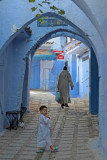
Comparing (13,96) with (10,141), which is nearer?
(10,141)

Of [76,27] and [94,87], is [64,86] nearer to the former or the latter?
[94,87]

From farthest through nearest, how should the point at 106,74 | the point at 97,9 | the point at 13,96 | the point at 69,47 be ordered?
the point at 69,47 → the point at 13,96 → the point at 106,74 → the point at 97,9

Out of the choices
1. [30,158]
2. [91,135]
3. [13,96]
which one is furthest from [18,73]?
[30,158]

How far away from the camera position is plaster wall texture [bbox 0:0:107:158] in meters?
4.04

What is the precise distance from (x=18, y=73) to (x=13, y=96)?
2.49 feet

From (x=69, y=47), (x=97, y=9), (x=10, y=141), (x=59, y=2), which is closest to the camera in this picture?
(x=97, y=9)

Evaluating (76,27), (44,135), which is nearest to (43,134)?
(44,135)

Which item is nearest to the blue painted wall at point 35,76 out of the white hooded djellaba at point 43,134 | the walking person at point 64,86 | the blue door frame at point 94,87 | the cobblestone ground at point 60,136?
the cobblestone ground at point 60,136

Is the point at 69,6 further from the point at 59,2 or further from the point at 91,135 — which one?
the point at 91,135

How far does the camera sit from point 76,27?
7.26 m

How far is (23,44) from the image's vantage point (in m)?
9.56

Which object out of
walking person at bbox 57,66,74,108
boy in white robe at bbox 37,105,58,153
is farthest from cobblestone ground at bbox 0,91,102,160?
walking person at bbox 57,66,74,108

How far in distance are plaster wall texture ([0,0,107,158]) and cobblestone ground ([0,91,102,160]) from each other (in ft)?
2.39

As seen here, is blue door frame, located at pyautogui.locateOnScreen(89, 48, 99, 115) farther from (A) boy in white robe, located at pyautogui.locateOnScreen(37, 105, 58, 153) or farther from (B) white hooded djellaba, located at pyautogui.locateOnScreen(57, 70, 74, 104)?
(A) boy in white robe, located at pyautogui.locateOnScreen(37, 105, 58, 153)
